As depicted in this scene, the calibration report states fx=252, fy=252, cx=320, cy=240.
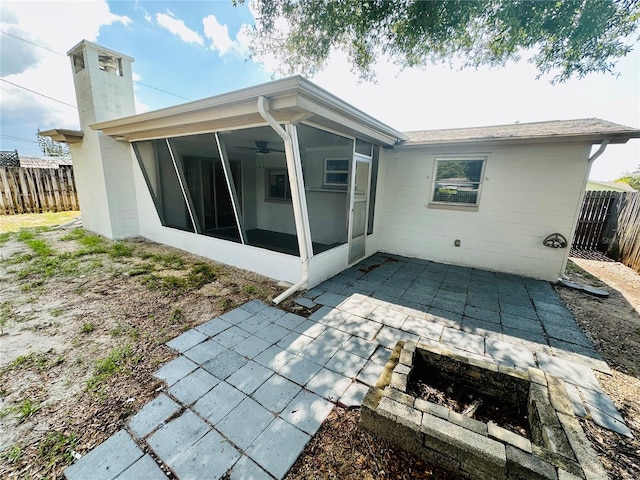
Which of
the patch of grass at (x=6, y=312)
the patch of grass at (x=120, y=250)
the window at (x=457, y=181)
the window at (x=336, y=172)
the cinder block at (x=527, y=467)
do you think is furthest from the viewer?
the window at (x=336, y=172)

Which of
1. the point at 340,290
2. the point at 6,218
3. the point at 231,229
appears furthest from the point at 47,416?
the point at 6,218

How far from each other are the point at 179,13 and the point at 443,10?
5.71m

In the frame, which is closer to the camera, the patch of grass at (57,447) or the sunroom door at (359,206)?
the patch of grass at (57,447)

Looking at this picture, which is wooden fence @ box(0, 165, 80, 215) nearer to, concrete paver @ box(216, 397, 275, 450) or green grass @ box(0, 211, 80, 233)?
green grass @ box(0, 211, 80, 233)

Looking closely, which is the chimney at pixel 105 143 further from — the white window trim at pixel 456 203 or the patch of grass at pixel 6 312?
the white window trim at pixel 456 203

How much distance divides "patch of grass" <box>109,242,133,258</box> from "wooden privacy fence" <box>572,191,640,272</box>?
35.7 ft

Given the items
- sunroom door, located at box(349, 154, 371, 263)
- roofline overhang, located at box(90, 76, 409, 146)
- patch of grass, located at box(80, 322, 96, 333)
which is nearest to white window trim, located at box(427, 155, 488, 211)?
roofline overhang, located at box(90, 76, 409, 146)

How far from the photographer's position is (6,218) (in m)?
8.30

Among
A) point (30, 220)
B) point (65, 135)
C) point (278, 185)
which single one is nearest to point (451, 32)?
point (278, 185)

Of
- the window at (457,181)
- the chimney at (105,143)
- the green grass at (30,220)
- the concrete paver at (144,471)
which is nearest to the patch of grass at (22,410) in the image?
the concrete paver at (144,471)

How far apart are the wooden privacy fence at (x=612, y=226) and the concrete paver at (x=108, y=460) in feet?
28.7

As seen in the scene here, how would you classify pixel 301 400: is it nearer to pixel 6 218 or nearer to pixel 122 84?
pixel 122 84

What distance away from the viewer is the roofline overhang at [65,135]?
6.03m

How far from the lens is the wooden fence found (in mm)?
8594
